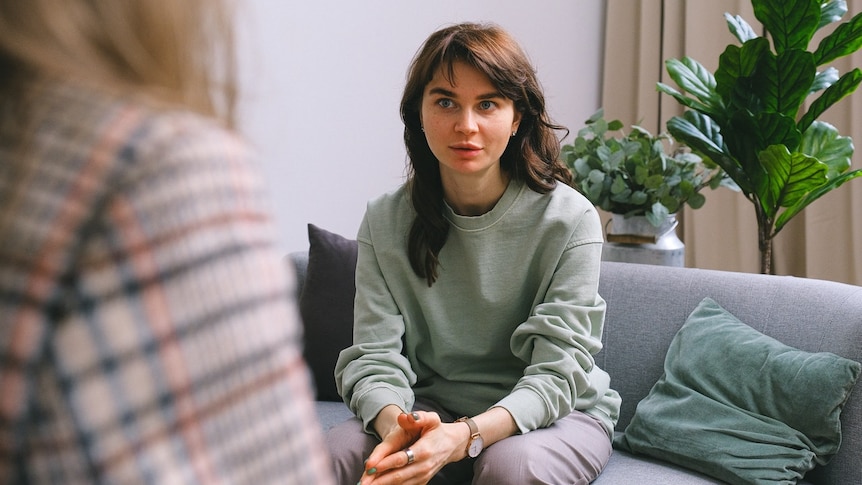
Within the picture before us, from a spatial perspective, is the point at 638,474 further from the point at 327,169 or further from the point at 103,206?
the point at 327,169

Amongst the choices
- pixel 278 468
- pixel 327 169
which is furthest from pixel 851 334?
pixel 327 169

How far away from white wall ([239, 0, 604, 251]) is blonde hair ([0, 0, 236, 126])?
7.30ft

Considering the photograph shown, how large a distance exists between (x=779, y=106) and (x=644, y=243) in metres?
0.47

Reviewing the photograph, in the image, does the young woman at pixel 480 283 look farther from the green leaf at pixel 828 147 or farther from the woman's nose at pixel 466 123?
the green leaf at pixel 828 147

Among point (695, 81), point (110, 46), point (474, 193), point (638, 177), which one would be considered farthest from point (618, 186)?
point (110, 46)

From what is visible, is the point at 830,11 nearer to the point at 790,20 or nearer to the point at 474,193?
the point at 790,20

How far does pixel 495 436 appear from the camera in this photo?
1541mm

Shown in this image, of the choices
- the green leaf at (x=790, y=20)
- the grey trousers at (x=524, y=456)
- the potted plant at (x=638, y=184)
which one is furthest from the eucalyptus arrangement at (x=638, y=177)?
the grey trousers at (x=524, y=456)

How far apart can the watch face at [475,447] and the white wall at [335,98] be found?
1.37m

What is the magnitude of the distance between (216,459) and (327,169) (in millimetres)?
2744

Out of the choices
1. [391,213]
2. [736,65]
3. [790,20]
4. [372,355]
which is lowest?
[372,355]

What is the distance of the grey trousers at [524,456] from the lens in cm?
149

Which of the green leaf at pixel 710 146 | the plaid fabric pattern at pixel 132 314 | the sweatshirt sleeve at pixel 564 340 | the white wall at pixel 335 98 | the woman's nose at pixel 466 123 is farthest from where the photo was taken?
the white wall at pixel 335 98

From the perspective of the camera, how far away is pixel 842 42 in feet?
7.16
